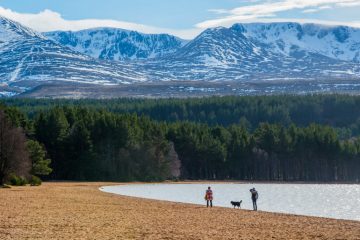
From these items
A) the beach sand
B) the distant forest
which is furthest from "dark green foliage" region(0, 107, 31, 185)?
the beach sand

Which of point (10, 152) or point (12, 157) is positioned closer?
point (10, 152)

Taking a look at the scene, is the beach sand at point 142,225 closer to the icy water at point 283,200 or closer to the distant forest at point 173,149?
the icy water at point 283,200

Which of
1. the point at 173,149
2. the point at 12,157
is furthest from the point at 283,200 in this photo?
the point at 173,149

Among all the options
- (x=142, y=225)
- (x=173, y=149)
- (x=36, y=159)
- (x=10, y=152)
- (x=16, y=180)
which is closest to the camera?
(x=142, y=225)

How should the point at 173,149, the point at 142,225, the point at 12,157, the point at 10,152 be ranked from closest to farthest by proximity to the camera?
the point at 142,225 < the point at 10,152 < the point at 12,157 < the point at 173,149

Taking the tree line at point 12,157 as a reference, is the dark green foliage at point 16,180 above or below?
below

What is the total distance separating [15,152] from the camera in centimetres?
8325

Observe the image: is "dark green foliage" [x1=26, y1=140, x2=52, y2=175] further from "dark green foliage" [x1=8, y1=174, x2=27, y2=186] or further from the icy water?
"dark green foliage" [x1=8, y1=174, x2=27, y2=186]

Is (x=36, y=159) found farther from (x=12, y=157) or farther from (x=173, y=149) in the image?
(x=173, y=149)

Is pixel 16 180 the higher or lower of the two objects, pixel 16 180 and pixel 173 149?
the lower

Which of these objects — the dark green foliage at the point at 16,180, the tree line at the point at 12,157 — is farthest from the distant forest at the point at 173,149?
the dark green foliage at the point at 16,180

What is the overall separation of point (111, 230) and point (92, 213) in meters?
10.4

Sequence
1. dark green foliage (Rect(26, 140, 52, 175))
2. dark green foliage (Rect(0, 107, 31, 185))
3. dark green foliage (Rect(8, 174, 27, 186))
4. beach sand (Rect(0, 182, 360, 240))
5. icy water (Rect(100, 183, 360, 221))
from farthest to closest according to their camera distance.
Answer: dark green foliage (Rect(26, 140, 52, 175)) < dark green foliage (Rect(8, 174, 27, 186)) < dark green foliage (Rect(0, 107, 31, 185)) < icy water (Rect(100, 183, 360, 221)) < beach sand (Rect(0, 182, 360, 240))

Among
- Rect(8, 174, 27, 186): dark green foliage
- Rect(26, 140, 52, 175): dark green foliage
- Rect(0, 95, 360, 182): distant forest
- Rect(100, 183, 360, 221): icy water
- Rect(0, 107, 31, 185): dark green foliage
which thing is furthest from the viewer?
Rect(0, 95, 360, 182): distant forest
